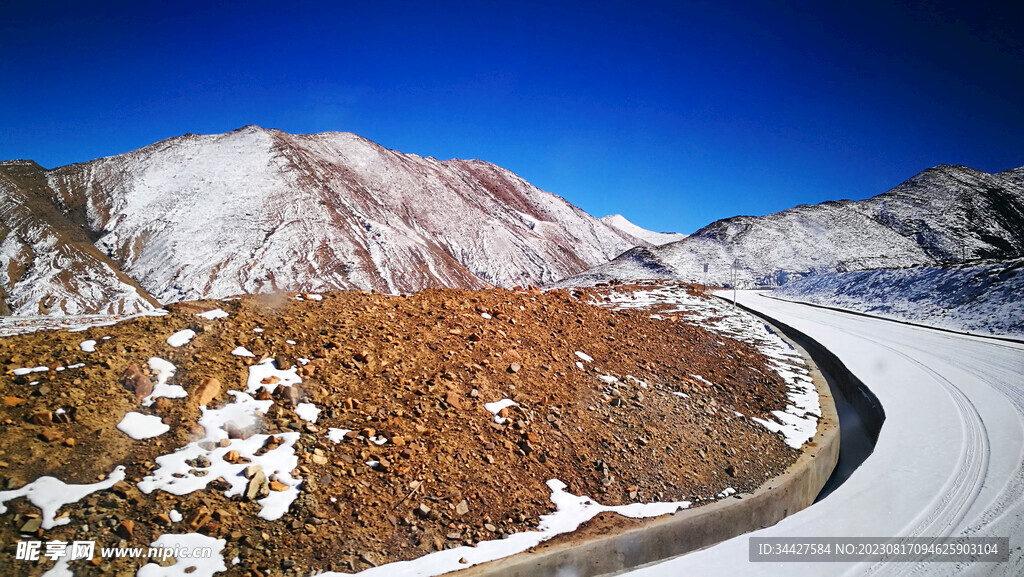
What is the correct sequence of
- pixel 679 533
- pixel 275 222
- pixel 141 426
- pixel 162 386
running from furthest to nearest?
pixel 275 222
pixel 162 386
pixel 679 533
pixel 141 426

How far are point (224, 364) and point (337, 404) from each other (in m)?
1.60

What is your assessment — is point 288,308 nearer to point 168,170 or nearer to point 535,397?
point 535,397

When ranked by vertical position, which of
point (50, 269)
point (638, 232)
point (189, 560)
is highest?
point (638, 232)

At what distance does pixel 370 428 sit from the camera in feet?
19.2

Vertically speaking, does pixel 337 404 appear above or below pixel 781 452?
above

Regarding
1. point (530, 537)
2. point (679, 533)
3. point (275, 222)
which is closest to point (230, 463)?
point (530, 537)

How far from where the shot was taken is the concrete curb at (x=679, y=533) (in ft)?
15.5

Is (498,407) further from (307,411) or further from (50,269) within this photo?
(50,269)

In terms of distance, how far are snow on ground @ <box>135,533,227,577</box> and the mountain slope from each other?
31.7 meters

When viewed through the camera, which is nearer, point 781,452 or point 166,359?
point 166,359

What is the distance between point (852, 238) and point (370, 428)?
74.4 m

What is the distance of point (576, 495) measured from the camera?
579 centimetres

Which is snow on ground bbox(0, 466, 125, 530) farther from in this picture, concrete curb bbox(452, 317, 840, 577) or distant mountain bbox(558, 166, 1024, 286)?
distant mountain bbox(558, 166, 1024, 286)

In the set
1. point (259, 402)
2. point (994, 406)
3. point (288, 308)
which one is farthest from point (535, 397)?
point (994, 406)
